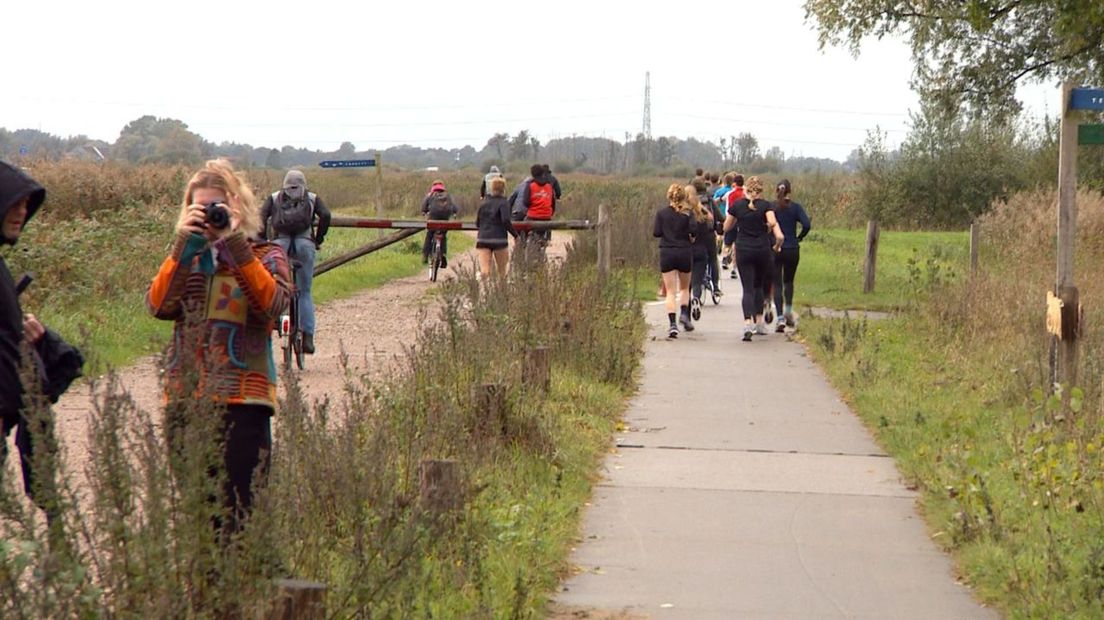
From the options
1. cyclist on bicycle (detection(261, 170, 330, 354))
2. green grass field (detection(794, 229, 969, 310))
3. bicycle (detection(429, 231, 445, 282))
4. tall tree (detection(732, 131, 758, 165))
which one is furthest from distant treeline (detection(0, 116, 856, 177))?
cyclist on bicycle (detection(261, 170, 330, 354))

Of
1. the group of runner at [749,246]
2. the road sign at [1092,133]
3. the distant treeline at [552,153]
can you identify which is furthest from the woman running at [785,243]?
the distant treeline at [552,153]

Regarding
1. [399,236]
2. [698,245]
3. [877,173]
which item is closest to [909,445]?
[698,245]

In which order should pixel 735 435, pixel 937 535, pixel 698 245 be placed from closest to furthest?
pixel 937 535, pixel 735 435, pixel 698 245

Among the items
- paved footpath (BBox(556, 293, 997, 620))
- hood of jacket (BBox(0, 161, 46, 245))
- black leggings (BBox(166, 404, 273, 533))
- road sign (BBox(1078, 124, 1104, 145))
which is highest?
road sign (BBox(1078, 124, 1104, 145))

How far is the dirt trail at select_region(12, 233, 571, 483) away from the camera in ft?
34.7

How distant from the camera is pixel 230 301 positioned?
5.78m

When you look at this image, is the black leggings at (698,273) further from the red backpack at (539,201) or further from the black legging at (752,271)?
the red backpack at (539,201)

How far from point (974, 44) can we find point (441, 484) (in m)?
22.5

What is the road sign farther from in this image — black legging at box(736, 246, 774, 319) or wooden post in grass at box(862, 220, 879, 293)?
wooden post in grass at box(862, 220, 879, 293)

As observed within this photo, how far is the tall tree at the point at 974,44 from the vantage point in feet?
80.6

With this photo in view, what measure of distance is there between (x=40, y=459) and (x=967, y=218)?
1958 inches

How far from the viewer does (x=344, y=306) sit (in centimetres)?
2148

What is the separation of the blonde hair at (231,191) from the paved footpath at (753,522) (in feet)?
6.68

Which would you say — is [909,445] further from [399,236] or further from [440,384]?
[399,236]
